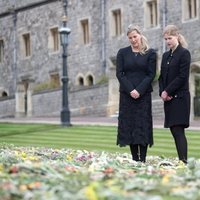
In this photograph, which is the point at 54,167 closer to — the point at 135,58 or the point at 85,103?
the point at 135,58

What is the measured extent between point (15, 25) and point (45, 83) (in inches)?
268

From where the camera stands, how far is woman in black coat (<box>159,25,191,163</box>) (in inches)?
340

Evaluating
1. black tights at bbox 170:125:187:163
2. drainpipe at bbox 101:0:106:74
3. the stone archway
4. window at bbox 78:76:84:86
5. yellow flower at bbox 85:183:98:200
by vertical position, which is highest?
drainpipe at bbox 101:0:106:74

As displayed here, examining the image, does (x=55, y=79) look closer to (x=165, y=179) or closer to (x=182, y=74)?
(x=182, y=74)

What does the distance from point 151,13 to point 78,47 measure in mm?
5863

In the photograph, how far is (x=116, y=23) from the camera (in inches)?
1330

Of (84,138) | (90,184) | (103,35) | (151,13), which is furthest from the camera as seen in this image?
(103,35)

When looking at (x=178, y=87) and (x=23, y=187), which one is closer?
(x=23, y=187)

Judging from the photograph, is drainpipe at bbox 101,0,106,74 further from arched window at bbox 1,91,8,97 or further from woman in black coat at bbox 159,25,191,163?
woman in black coat at bbox 159,25,191,163

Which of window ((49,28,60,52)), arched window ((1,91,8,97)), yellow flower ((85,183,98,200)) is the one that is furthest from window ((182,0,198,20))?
yellow flower ((85,183,98,200))

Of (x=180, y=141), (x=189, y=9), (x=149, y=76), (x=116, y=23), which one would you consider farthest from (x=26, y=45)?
(x=180, y=141)

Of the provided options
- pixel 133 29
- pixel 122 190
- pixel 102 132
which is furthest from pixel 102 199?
pixel 102 132

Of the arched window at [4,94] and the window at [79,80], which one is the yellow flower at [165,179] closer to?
the window at [79,80]

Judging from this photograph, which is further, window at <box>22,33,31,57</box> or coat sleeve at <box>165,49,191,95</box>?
window at <box>22,33,31,57</box>
